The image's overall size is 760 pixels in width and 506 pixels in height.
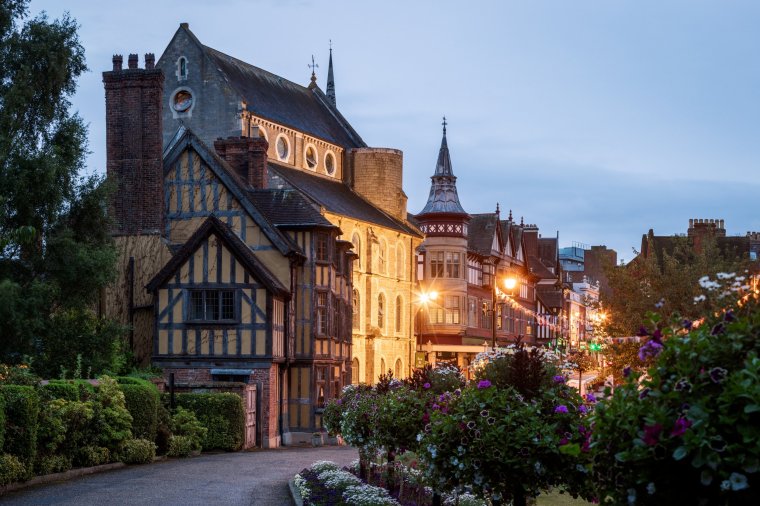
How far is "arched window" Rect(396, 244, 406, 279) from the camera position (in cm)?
5994

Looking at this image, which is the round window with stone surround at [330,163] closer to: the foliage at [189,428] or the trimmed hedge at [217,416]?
the trimmed hedge at [217,416]

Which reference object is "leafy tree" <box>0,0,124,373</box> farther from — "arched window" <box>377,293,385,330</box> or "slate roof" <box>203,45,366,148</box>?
"arched window" <box>377,293,385,330</box>

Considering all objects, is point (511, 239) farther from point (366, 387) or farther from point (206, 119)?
point (366, 387)

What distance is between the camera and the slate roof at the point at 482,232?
7744cm

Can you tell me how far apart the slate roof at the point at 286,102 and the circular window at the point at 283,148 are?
735 mm

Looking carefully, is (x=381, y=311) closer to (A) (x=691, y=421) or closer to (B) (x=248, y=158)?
(B) (x=248, y=158)

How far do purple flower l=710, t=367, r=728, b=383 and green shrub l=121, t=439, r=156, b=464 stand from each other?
67.9ft

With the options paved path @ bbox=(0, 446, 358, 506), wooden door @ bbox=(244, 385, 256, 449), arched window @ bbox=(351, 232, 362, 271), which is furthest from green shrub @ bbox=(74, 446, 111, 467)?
arched window @ bbox=(351, 232, 362, 271)

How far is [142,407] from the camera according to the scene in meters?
27.3

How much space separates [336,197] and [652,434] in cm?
5058

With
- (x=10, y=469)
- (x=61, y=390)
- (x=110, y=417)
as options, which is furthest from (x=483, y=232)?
(x=10, y=469)

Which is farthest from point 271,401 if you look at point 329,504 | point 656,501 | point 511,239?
point 511,239

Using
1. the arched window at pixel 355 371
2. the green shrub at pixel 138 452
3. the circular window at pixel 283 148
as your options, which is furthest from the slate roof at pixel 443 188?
the green shrub at pixel 138 452

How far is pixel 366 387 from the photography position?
2427 centimetres
